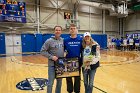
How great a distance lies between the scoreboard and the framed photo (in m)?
12.3

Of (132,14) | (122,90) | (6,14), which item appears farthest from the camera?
(132,14)

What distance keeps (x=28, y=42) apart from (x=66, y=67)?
12.7m

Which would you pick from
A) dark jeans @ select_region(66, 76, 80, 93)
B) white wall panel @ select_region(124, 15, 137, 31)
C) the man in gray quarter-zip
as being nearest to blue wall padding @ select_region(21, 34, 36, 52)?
dark jeans @ select_region(66, 76, 80, 93)

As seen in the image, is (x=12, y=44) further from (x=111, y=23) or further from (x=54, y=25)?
(x=111, y=23)

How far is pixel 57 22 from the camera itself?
17.8m

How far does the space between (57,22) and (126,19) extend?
10350mm

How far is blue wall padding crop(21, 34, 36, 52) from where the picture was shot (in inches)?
597

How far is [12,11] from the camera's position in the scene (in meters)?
14.3

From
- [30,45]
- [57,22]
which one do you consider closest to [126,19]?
[57,22]

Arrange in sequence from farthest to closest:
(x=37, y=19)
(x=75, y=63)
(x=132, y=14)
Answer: (x=132, y=14) → (x=37, y=19) → (x=75, y=63)

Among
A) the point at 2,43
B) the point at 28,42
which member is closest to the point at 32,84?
the point at 2,43

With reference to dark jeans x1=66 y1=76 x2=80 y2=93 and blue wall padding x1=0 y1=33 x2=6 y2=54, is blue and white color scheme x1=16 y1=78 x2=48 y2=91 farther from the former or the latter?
blue wall padding x1=0 y1=33 x2=6 y2=54

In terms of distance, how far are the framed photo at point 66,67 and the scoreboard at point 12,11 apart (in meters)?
12.3

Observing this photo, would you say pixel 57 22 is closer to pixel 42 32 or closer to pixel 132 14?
pixel 42 32
